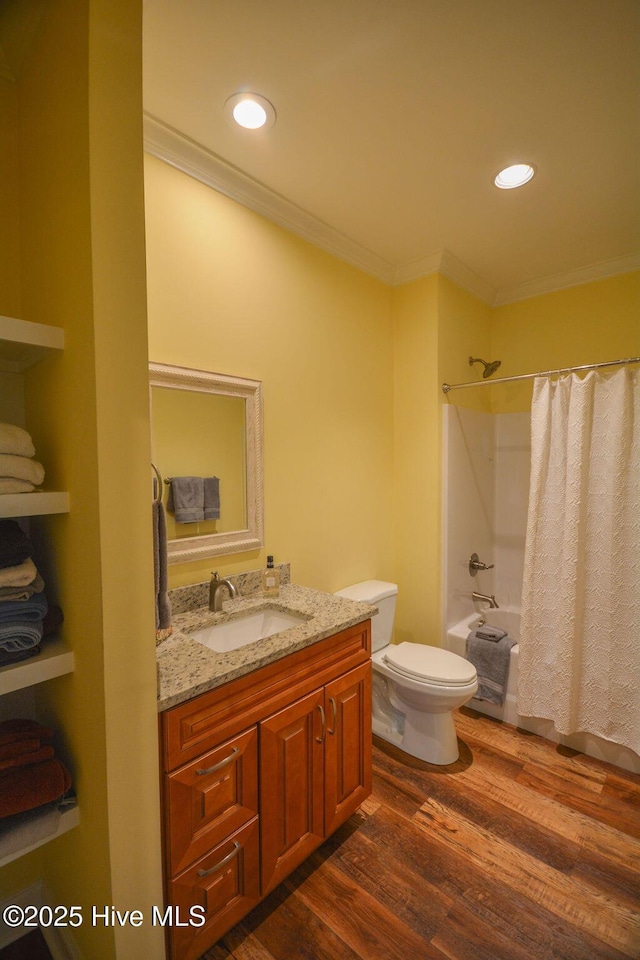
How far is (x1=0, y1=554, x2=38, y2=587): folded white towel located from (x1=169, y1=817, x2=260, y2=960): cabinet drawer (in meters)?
0.84

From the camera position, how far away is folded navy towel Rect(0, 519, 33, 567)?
948 millimetres

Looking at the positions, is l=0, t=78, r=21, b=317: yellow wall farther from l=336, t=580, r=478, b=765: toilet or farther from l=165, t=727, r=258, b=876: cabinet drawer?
l=336, t=580, r=478, b=765: toilet

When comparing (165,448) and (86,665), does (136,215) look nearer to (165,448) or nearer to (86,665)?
(165,448)

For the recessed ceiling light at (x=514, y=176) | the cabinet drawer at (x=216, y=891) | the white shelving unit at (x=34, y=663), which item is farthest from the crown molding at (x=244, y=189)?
the cabinet drawer at (x=216, y=891)

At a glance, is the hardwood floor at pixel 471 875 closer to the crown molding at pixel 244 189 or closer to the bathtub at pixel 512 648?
the bathtub at pixel 512 648

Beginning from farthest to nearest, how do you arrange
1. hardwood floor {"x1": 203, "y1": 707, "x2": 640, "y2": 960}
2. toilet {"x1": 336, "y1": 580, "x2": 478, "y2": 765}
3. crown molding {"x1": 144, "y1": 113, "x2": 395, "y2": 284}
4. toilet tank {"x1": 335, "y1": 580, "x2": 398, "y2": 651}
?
toilet tank {"x1": 335, "y1": 580, "x2": 398, "y2": 651} < toilet {"x1": 336, "y1": 580, "x2": 478, "y2": 765} < crown molding {"x1": 144, "y1": 113, "x2": 395, "y2": 284} < hardwood floor {"x1": 203, "y1": 707, "x2": 640, "y2": 960}

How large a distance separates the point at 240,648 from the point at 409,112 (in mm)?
1880

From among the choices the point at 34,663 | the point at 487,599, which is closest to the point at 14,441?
the point at 34,663

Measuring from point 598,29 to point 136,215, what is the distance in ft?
4.59

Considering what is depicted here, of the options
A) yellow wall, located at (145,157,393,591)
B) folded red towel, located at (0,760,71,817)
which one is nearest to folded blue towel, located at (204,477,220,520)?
yellow wall, located at (145,157,393,591)

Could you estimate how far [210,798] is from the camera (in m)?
1.09

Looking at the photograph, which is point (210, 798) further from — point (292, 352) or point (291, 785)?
point (292, 352)

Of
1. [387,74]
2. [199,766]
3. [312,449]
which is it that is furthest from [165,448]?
[387,74]

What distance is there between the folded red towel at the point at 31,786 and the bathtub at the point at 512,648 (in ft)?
6.70
